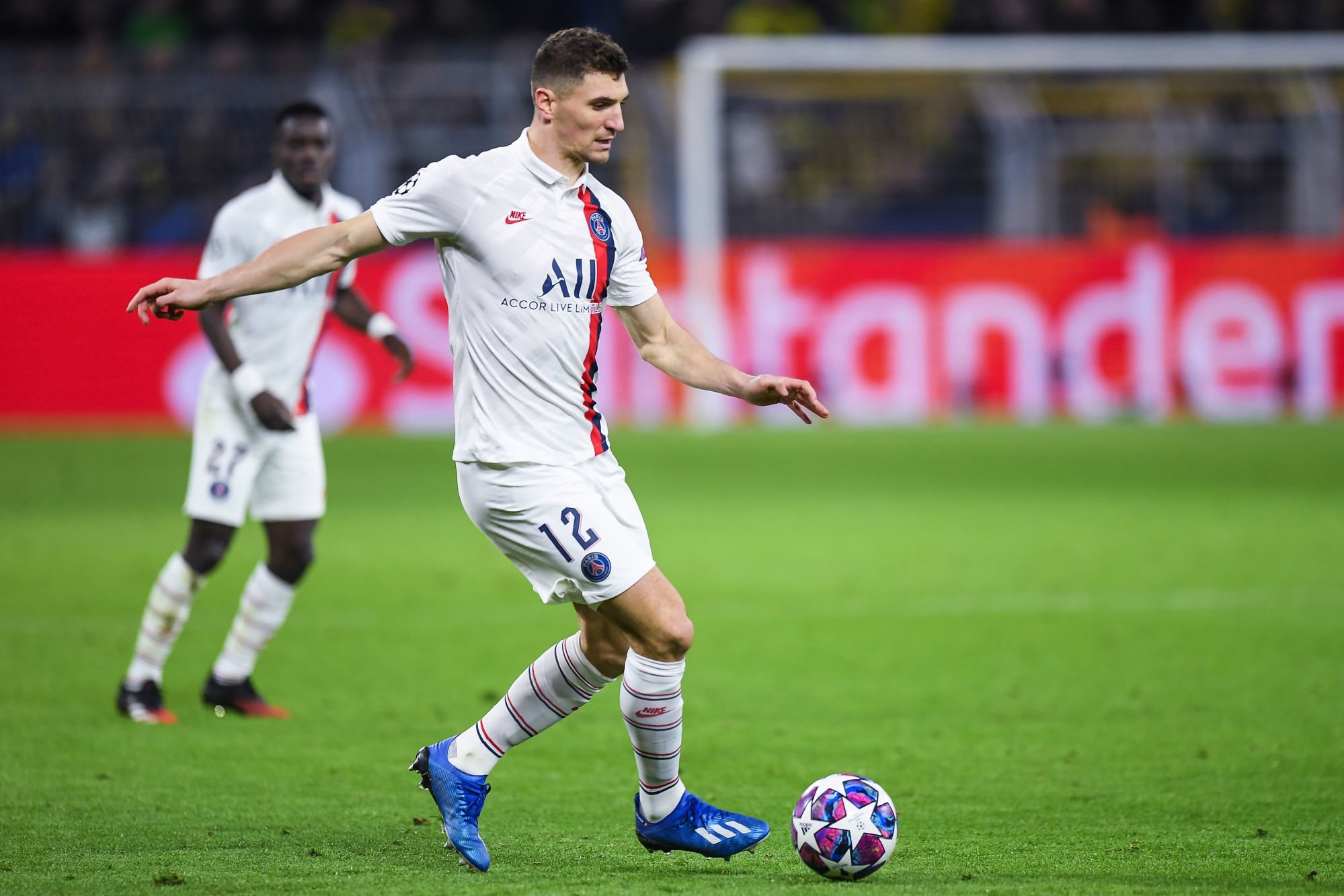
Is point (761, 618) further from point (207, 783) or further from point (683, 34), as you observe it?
point (683, 34)

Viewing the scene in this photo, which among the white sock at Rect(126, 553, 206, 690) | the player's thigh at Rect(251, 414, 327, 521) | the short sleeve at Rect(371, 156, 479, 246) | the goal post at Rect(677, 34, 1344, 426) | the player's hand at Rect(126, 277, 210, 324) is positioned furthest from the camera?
the goal post at Rect(677, 34, 1344, 426)

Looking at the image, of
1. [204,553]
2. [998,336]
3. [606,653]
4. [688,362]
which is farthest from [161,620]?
[998,336]

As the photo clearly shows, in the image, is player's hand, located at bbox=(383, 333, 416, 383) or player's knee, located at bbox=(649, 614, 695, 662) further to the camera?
player's hand, located at bbox=(383, 333, 416, 383)

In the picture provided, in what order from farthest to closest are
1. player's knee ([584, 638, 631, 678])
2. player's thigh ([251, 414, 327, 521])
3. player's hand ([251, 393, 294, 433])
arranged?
player's thigh ([251, 414, 327, 521]), player's hand ([251, 393, 294, 433]), player's knee ([584, 638, 631, 678])

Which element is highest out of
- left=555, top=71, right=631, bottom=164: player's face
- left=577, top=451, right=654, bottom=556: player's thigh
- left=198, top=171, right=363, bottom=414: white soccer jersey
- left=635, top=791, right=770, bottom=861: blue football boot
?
left=555, top=71, right=631, bottom=164: player's face

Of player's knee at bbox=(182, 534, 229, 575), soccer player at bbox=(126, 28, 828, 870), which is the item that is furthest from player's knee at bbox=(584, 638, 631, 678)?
player's knee at bbox=(182, 534, 229, 575)

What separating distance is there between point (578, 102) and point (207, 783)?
247 cm

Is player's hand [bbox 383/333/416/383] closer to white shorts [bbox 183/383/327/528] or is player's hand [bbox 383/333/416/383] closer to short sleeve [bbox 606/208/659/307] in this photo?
white shorts [bbox 183/383/327/528]

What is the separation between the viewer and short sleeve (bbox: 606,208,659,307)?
172 inches

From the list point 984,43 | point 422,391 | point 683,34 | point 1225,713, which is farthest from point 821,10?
point 1225,713

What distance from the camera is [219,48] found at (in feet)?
64.8

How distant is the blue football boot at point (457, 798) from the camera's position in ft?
13.7

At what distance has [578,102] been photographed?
4156 mm

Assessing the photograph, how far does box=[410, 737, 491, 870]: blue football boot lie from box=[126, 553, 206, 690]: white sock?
80.7 inches
